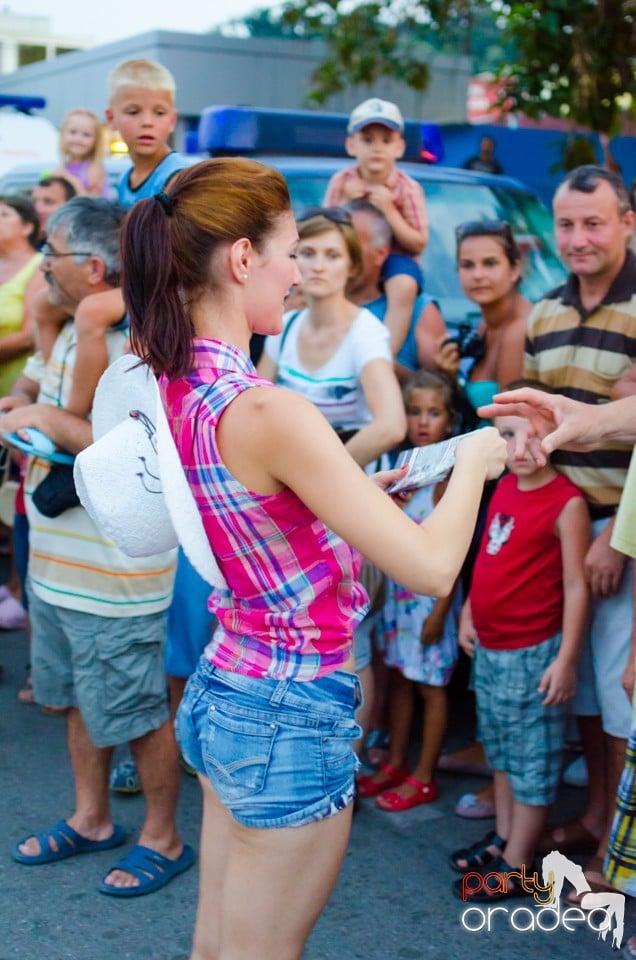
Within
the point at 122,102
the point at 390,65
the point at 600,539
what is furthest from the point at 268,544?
the point at 390,65

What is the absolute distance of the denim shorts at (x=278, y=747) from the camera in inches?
83.7

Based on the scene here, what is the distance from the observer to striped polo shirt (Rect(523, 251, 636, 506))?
358cm

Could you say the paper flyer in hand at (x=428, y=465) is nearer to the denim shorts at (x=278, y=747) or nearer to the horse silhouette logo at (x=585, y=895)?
the denim shorts at (x=278, y=747)

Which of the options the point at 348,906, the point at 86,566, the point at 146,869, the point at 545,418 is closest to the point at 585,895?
the point at 348,906

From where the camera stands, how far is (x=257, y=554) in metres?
2.10

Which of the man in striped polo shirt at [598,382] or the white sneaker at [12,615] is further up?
the man in striped polo shirt at [598,382]

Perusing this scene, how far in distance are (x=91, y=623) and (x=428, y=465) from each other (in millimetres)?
1725

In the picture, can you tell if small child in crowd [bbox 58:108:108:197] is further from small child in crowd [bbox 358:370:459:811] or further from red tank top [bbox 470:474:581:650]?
red tank top [bbox 470:474:581:650]

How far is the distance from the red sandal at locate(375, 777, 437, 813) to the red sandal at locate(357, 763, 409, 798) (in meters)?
0.06

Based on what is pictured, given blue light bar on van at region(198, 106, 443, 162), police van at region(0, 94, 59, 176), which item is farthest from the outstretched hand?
police van at region(0, 94, 59, 176)

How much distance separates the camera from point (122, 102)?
4.39m

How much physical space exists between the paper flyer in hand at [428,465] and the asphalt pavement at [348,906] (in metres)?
1.64

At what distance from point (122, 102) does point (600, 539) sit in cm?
238

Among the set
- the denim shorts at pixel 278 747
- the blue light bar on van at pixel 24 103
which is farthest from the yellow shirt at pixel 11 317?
the blue light bar on van at pixel 24 103
